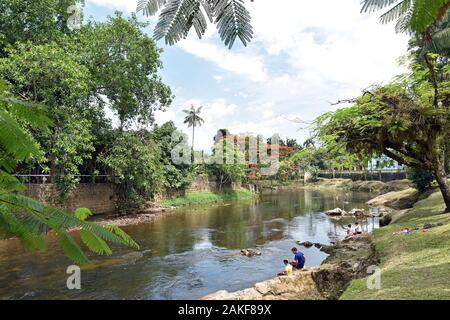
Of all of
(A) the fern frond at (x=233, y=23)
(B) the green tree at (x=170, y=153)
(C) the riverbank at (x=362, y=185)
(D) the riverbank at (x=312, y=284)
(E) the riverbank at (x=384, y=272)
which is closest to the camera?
(A) the fern frond at (x=233, y=23)

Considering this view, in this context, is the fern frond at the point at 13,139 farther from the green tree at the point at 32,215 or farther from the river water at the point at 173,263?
the river water at the point at 173,263

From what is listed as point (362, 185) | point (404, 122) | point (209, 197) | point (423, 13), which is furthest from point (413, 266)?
point (362, 185)

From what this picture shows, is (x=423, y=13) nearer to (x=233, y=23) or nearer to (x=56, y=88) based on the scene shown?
(x=233, y=23)

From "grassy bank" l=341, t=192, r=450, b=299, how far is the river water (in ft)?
14.5

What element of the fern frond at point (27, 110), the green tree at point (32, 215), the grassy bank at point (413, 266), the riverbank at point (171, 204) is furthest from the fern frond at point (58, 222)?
the riverbank at point (171, 204)

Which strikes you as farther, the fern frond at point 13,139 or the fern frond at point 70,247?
the fern frond at point 70,247

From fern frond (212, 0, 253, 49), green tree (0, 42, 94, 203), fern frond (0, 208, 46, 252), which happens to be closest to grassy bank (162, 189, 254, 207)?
green tree (0, 42, 94, 203)

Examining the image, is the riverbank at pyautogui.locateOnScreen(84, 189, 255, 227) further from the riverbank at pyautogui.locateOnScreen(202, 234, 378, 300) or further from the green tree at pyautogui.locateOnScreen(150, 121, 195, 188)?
the riverbank at pyautogui.locateOnScreen(202, 234, 378, 300)

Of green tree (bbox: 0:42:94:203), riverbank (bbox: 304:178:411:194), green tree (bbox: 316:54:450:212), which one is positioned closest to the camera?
green tree (bbox: 316:54:450:212)

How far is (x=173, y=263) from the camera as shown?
15.2 metres

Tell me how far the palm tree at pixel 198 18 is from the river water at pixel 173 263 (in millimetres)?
5495

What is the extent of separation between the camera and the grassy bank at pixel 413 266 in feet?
21.0

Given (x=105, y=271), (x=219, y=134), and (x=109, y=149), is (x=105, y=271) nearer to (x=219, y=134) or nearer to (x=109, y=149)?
(x=109, y=149)

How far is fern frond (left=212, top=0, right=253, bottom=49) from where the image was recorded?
72.0 inches
